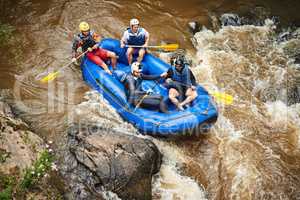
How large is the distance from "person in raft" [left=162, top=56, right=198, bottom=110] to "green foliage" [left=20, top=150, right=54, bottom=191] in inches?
88.9

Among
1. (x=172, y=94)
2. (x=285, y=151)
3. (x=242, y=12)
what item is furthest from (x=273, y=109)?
(x=242, y=12)

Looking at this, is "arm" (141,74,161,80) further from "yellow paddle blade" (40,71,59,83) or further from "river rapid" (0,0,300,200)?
"yellow paddle blade" (40,71,59,83)

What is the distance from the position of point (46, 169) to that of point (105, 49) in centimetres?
306

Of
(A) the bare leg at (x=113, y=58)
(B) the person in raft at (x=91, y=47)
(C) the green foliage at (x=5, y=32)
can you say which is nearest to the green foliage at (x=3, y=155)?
(B) the person in raft at (x=91, y=47)

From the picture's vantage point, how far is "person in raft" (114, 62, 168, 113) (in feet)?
19.4

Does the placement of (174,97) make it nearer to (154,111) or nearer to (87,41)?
(154,111)

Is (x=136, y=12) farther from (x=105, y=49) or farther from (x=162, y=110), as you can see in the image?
(x=162, y=110)

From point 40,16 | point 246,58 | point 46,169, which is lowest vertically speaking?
point 46,169

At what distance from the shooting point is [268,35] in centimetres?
846

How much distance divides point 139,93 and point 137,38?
1328 mm

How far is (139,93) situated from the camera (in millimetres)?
6000

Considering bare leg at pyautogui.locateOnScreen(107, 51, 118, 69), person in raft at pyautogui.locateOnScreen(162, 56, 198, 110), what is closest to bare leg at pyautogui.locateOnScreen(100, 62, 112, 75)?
bare leg at pyautogui.locateOnScreen(107, 51, 118, 69)

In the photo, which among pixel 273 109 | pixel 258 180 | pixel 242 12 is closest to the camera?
pixel 258 180

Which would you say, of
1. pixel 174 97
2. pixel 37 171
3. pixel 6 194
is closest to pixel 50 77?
pixel 174 97
